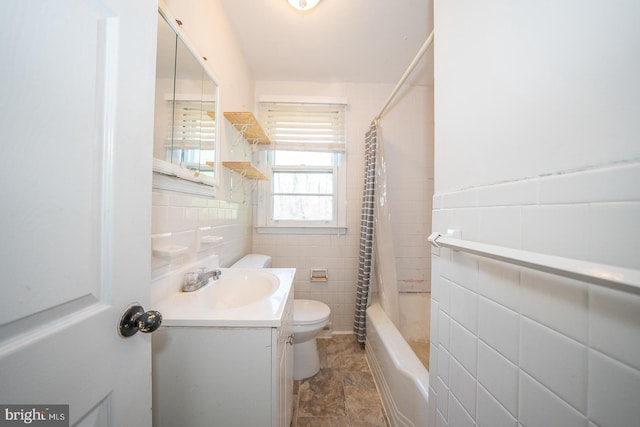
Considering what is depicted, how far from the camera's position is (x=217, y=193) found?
1.25 metres

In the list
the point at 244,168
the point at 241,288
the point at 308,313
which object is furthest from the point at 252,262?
the point at 244,168

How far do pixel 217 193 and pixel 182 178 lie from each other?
33 centimetres

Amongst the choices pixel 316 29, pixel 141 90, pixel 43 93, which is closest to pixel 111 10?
pixel 141 90

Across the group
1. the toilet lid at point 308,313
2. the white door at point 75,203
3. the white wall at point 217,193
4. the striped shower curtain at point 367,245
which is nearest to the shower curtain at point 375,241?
the striped shower curtain at point 367,245

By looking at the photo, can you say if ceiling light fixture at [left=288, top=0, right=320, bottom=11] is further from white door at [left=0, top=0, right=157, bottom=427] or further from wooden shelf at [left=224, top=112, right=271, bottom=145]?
white door at [left=0, top=0, right=157, bottom=427]

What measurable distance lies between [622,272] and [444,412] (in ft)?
2.30

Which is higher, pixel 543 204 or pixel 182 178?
pixel 182 178

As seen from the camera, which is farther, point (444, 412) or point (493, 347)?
point (444, 412)

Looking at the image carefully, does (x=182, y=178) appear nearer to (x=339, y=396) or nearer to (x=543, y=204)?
(x=543, y=204)

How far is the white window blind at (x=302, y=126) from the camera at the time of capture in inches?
77.4

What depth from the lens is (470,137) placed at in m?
0.59

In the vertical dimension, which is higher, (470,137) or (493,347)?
(470,137)

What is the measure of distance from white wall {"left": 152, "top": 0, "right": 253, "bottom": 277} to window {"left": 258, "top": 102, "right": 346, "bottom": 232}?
0.24 metres

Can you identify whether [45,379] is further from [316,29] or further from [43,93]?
[316,29]
